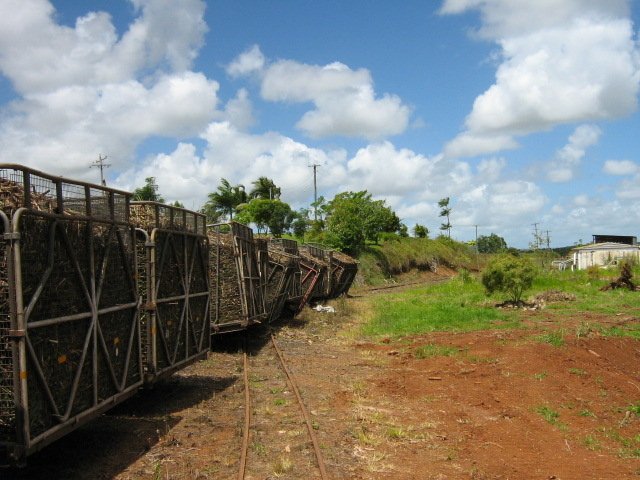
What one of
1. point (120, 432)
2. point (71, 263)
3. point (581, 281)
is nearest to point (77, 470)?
point (120, 432)

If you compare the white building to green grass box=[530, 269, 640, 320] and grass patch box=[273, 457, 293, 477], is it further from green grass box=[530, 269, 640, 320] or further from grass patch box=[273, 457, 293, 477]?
grass patch box=[273, 457, 293, 477]

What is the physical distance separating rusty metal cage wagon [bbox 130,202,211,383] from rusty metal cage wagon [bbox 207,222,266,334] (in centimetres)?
290

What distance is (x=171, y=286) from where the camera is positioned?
9.73 m

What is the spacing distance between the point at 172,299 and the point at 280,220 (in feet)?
154

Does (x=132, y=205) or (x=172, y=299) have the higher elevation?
(x=132, y=205)

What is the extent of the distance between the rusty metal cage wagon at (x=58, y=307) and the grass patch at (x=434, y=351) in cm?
864

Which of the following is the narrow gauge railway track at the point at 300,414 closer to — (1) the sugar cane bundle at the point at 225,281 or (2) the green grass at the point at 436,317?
(1) the sugar cane bundle at the point at 225,281

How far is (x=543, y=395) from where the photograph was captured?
10.8 metres

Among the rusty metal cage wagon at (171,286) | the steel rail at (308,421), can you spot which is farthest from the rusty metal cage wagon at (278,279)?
the rusty metal cage wagon at (171,286)

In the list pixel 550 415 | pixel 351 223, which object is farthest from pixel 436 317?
pixel 351 223

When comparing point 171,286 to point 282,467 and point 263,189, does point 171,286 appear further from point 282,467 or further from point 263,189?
point 263,189

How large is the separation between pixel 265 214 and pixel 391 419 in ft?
147

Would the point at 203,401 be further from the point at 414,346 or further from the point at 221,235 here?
the point at 414,346

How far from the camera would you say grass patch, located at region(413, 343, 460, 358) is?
1518 centimetres
